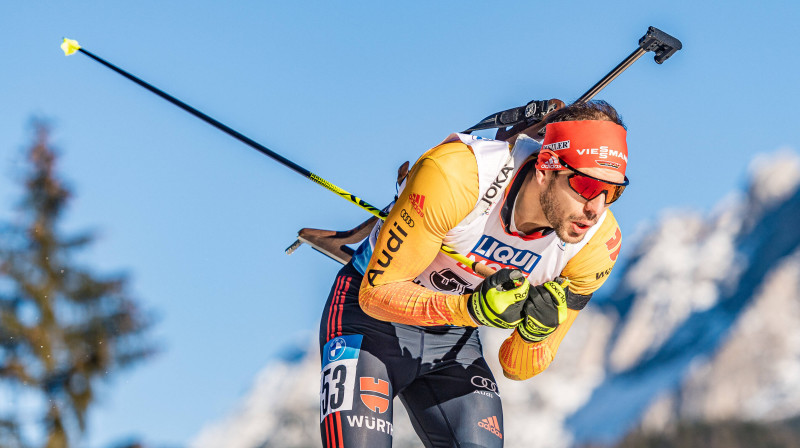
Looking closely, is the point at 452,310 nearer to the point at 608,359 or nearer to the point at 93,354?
the point at 93,354

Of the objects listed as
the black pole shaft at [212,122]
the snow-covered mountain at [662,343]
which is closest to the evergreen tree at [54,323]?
the black pole shaft at [212,122]

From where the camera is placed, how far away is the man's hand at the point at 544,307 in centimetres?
445

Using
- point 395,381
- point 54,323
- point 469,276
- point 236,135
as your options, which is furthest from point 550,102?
point 54,323

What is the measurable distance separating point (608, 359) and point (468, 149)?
370ft

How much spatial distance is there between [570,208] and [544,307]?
55 centimetres

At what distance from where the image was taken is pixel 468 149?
15.6 feet

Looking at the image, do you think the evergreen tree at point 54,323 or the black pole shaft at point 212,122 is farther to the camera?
the evergreen tree at point 54,323

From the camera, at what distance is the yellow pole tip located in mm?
6641

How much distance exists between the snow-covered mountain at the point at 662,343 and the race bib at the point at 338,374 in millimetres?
72431

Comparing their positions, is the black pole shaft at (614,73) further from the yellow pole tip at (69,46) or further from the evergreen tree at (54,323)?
the evergreen tree at (54,323)

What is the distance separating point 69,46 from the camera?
21.9 ft

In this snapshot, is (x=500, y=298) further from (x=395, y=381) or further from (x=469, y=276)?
(x=395, y=381)

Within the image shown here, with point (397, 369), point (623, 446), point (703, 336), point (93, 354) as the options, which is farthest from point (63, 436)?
point (703, 336)

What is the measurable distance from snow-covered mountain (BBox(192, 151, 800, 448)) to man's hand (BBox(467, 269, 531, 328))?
72.8 meters
